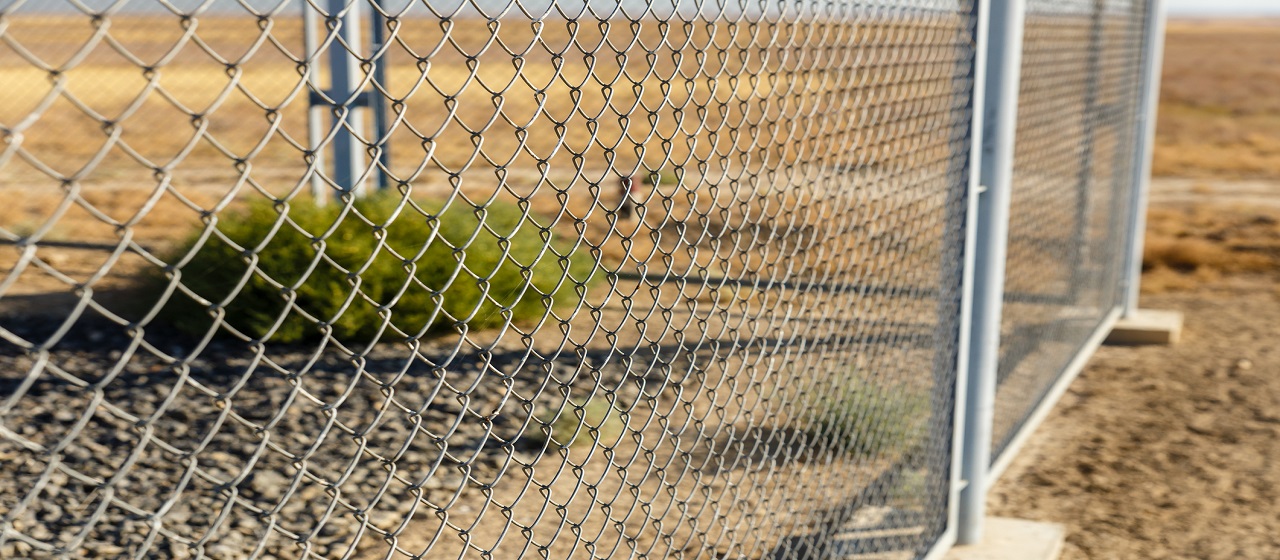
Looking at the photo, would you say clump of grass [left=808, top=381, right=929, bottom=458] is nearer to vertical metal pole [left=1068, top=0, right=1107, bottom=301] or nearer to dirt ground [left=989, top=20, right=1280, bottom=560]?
dirt ground [left=989, top=20, right=1280, bottom=560]

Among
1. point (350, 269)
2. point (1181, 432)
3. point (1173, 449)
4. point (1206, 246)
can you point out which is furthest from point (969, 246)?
point (1206, 246)

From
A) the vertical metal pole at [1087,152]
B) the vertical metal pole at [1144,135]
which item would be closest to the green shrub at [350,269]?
the vertical metal pole at [1087,152]

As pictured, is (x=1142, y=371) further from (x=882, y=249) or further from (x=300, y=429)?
(x=300, y=429)

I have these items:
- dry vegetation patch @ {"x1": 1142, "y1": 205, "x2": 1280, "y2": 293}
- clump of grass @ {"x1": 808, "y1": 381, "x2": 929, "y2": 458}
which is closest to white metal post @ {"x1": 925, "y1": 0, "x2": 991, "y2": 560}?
clump of grass @ {"x1": 808, "y1": 381, "x2": 929, "y2": 458}

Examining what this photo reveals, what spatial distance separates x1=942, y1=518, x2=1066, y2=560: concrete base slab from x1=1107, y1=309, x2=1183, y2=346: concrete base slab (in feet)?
11.9

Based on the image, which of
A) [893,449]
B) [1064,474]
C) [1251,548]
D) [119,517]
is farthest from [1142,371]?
[119,517]

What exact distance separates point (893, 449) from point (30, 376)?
3168mm

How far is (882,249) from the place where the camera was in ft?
11.0

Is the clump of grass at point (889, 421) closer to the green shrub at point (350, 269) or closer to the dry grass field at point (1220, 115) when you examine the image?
the green shrub at point (350, 269)

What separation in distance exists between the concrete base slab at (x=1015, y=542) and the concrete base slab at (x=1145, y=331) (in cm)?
362

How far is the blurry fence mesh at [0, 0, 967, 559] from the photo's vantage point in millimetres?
1644

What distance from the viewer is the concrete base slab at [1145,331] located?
7.38 m

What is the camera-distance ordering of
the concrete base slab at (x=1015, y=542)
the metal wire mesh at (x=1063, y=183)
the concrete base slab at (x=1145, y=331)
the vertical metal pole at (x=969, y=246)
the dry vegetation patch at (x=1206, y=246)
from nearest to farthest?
the vertical metal pole at (x=969, y=246), the concrete base slab at (x=1015, y=542), the metal wire mesh at (x=1063, y=183), the concrete base slab at (x=1145, y=331), the dry vegetation patch at (x=1206, y=246)

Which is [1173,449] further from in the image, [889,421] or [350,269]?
[350,269]
